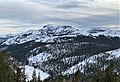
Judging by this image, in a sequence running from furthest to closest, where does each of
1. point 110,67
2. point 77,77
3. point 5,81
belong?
point 77,77
point 110,67
point 5,81

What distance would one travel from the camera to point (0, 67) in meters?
51.5

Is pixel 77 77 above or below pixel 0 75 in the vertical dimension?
below

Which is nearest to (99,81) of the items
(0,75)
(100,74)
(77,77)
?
(100,74)

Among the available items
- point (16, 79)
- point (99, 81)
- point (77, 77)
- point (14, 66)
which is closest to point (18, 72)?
point (16, 79)

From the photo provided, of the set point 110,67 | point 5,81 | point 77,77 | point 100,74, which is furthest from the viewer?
point 77,77

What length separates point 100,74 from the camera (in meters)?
62.3

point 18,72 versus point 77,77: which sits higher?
point 18,72

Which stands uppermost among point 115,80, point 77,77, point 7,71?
point 7,71

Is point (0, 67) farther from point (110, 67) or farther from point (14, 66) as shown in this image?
point (110, 67)

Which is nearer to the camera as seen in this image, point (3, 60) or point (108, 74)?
point (3, 60)

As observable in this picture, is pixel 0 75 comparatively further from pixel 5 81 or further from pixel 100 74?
pixel 100 74

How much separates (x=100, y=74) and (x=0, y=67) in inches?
834

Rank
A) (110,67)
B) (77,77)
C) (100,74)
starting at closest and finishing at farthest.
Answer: (110,67) < (100,74) < (77,77)

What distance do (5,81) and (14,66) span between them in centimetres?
1376
